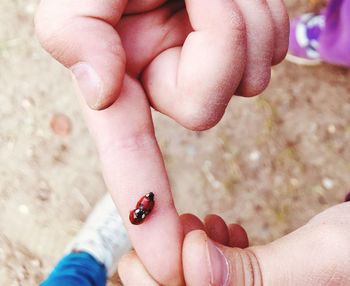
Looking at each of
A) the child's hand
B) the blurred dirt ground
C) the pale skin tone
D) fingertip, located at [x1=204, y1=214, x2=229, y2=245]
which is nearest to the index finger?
the pale skin tone

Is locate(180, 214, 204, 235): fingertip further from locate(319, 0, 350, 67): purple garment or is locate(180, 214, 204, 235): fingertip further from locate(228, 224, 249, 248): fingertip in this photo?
locate(319, 0, 350, 67): purple garment

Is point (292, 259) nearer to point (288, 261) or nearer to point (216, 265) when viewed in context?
point (288, 261)

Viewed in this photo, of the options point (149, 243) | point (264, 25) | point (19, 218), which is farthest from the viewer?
point (19, 218)

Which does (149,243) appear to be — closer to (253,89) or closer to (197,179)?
(253,89)

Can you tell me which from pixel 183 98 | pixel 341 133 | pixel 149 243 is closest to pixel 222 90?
pixel 183 98

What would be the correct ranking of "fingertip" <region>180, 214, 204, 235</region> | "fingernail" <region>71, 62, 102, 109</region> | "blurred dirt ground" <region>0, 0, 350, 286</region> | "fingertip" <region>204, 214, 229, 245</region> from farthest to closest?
1. "blurred dirt ground" <region>0, 0, 350, 286</region>
2. "fingertip" <region>204, 214, 229, 245</region>
3. "fingertip" <region>180, 214, 204, 235</region>
4. "fingernail" <region>71, 62, 102, 109</region>

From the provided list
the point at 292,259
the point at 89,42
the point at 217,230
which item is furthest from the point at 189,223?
the point at 89,42

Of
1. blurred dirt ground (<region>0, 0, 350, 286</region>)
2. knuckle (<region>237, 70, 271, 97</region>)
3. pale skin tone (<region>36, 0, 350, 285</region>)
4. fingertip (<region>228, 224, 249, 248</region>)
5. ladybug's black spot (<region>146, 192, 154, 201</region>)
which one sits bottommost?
blurred dirt ground (<region>0, 0, 350, 286</region>)

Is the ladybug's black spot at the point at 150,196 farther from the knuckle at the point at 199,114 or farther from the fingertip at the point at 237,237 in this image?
the fingertip at the point at 237,237

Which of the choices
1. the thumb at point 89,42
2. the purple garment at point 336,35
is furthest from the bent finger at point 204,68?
the purple garment at point 336,35
